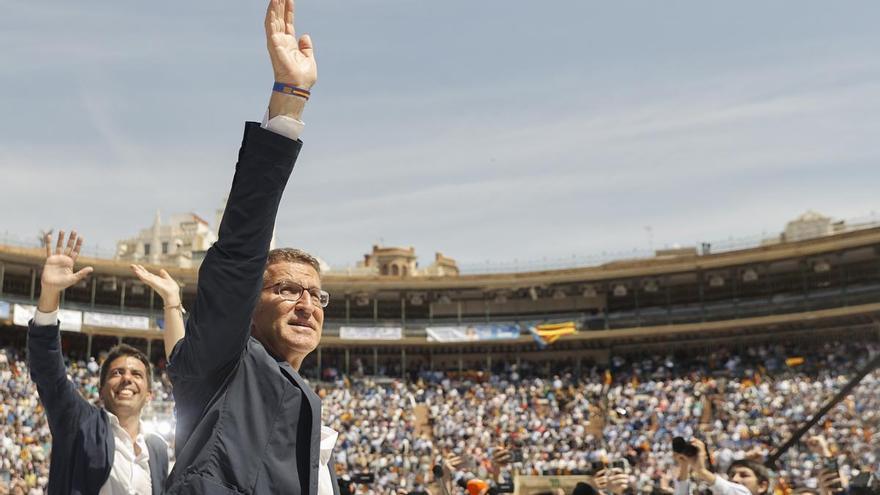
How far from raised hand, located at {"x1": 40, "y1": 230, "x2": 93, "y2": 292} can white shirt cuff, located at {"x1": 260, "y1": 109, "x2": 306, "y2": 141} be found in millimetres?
1825

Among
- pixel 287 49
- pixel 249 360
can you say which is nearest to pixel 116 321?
pixel 249 360

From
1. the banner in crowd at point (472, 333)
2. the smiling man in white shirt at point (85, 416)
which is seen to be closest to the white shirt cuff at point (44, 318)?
the smiling man in white shirt at point (85, 416)

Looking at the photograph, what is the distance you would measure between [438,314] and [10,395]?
70.2 feet

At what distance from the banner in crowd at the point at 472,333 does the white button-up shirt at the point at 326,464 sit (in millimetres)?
40772

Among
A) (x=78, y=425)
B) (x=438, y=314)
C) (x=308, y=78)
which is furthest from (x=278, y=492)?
(x=438, y=314)

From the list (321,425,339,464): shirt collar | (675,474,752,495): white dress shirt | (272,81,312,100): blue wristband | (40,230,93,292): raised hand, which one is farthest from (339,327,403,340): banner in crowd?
(272,81,312,100): blue wristband

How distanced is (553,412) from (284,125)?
116 feet

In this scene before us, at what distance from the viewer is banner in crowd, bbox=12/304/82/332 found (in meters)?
36.9

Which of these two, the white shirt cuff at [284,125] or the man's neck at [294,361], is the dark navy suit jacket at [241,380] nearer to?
the white shirt cuff at [284,125]

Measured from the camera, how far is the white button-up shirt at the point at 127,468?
13.7 feet

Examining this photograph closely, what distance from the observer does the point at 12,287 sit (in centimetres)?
3947

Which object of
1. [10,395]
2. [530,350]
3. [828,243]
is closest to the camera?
[10,395]

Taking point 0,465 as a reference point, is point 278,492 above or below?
above

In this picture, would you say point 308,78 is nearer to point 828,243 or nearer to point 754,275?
point 828,243
